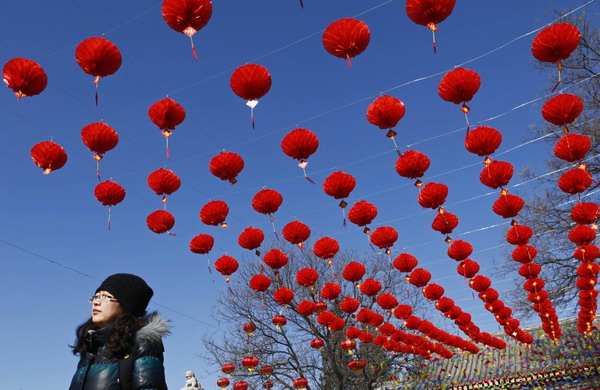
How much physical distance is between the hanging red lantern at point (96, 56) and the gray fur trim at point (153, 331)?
4088 mm

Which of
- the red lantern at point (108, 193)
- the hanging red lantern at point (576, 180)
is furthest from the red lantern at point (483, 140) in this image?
the red lantern at point (108, 193)

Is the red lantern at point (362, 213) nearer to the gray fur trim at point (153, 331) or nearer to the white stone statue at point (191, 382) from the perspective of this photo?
the white stone statue at point (191, 382)

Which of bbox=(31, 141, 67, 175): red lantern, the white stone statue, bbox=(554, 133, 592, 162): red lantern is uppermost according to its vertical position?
bbox=(31, 141, 67, 175): red lantern

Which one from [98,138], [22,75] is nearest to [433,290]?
[98,138]

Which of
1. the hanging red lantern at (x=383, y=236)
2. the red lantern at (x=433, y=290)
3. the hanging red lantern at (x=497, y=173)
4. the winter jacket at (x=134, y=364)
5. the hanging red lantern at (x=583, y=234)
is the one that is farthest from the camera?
the red lantern at (x=433, y=290)

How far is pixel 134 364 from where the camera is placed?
2.64 m

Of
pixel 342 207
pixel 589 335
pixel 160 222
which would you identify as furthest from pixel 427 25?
pixel 589 335

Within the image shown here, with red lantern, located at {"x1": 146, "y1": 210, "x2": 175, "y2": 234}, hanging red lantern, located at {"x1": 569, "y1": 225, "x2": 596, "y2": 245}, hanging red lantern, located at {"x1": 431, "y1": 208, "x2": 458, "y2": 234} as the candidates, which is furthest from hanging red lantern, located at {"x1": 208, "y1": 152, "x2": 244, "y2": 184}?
hanging red lantern, located at {"x1": 569, "y1": 225, "x2": 596, "y2": 245}

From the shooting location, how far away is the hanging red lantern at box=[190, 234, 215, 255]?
9.99m

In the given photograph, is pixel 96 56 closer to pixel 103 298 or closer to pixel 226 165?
pixel 226 165

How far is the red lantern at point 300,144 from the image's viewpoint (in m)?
7.66

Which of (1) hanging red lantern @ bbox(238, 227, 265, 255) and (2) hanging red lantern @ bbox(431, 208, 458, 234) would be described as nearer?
(1) hanging red lantern @ bbox(238, 227, 265, 255)

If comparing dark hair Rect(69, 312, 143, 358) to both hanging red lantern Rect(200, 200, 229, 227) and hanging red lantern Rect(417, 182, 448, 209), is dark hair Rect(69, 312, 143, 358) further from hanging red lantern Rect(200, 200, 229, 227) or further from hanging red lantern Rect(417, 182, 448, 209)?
hanging red lantern Rect(417, 182, 448, 209)

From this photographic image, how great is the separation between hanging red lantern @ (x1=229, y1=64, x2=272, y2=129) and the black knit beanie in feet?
13.0
